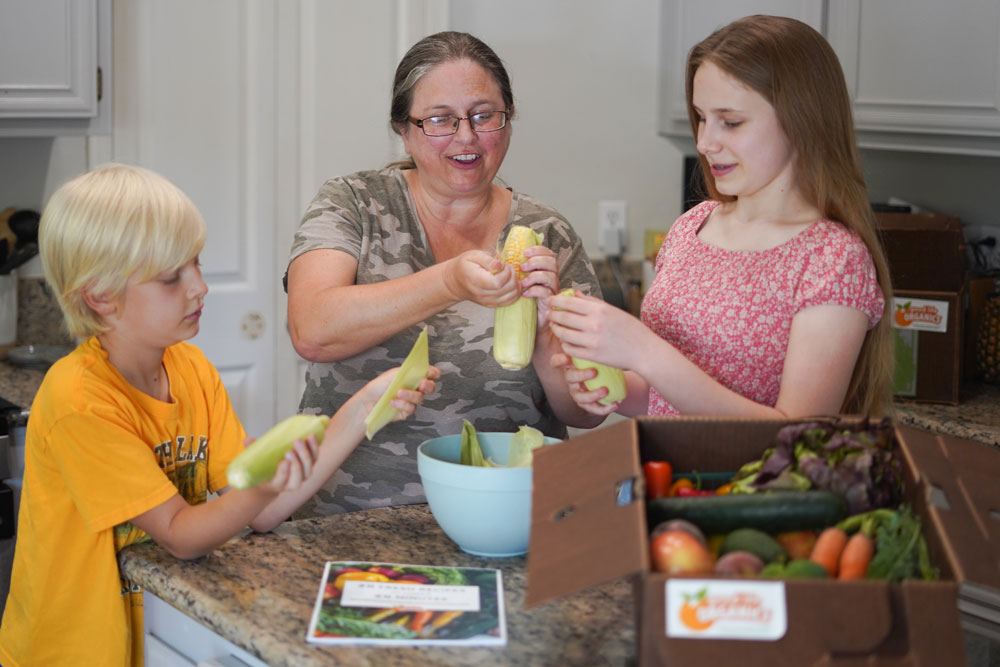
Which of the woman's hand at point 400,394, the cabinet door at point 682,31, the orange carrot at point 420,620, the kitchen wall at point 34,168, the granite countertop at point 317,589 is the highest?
the cabinet door at point 682,31

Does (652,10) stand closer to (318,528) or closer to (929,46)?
(929,46)

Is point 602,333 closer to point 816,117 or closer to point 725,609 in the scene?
point 816,117

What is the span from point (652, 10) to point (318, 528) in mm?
2611

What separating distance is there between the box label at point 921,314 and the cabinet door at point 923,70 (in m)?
0.41

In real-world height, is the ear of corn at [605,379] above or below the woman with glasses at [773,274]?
below

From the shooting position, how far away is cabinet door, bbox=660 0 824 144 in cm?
314

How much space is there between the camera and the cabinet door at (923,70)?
258 cm

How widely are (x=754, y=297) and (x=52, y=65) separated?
1816mm

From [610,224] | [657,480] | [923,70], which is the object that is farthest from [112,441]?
[610,224]

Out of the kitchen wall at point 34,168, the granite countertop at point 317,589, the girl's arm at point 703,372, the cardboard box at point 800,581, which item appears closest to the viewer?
the cardboard box at point 800,581

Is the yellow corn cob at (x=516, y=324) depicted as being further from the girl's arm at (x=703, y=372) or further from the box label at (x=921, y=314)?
the box label at (x=921, y=314)

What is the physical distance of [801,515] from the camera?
108 centimetres

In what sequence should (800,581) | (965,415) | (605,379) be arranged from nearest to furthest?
(800,581) → (605,379) → (965,415)

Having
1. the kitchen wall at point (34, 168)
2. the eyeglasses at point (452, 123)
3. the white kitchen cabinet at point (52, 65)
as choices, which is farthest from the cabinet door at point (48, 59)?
the eyeglasses at point (452, 123)
